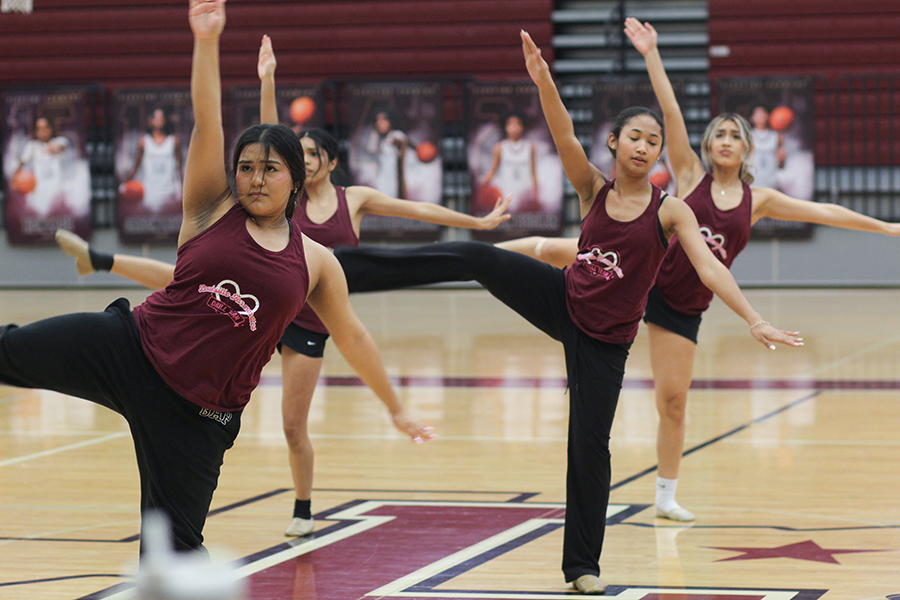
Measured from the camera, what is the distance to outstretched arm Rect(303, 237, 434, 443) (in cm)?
332

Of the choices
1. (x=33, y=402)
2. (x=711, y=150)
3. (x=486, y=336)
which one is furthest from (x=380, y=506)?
(x=486, y=336)

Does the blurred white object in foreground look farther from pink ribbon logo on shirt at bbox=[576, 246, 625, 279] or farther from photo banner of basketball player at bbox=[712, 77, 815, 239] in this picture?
photo banner of basketball player at bbox=[712, 77, 815, 239]

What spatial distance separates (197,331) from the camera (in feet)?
10.1

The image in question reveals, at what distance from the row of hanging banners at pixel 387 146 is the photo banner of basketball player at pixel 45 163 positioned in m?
0.01

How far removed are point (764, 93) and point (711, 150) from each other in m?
9.60

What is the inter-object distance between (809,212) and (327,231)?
2.08 metres

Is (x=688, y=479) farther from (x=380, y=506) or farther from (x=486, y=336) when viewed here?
(x=486, y=336)

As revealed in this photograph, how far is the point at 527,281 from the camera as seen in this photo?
411 cm

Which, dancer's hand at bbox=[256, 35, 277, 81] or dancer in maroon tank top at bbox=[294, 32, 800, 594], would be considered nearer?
dancer in maroon tank top at bbox=[294, 32, 800, 594]

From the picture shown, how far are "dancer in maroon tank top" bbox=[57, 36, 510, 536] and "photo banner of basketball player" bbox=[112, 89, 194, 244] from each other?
1046 centimetres

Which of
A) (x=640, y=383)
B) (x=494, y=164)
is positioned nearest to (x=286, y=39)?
(x=494, y=164)

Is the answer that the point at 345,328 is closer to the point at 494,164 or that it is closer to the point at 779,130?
the point at 494,164

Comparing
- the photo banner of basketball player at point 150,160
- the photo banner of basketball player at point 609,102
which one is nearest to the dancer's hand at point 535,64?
the photo banner of basketball player at point 609,102

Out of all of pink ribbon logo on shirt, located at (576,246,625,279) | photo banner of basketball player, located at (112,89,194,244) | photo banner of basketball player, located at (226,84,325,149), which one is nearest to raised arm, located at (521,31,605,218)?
pink ribbon logo on shirt, located at (576,246,625,279)
